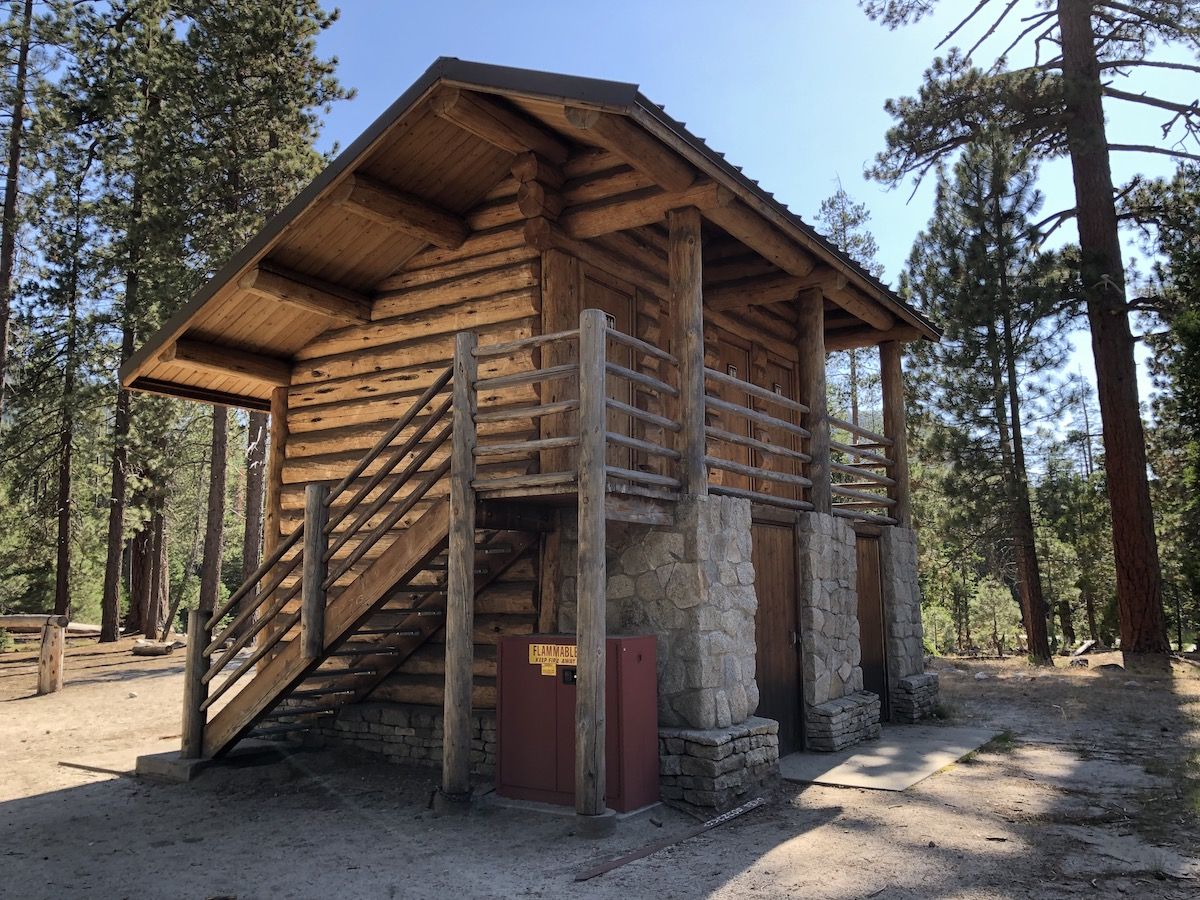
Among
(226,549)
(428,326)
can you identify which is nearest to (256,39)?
(428,326)

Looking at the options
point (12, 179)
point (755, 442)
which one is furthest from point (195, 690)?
point (12, 179)

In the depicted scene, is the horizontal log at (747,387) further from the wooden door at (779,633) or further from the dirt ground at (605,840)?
the dirt ground at (605,840)

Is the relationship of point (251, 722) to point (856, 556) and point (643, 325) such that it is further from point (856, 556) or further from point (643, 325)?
point (856, 556)

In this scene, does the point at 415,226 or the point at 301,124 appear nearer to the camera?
the point at 415,226

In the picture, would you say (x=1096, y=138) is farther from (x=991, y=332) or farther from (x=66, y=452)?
(x=66, y=452)

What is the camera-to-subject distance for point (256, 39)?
69.7ft

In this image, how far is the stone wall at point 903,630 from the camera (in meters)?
12.4

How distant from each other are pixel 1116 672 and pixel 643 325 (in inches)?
461

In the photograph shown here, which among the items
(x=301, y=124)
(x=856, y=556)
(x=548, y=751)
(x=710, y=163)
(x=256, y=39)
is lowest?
(x=548, y=751)

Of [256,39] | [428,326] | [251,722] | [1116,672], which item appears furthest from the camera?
[256,39]

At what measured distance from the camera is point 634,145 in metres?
7.88

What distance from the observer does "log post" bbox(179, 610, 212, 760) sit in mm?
9312

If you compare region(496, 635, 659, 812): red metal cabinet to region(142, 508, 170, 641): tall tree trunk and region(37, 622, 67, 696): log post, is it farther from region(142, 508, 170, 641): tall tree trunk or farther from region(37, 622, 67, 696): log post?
region(142, 508, 170, 641): tall tree trunk

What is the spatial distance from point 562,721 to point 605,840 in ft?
3.47
